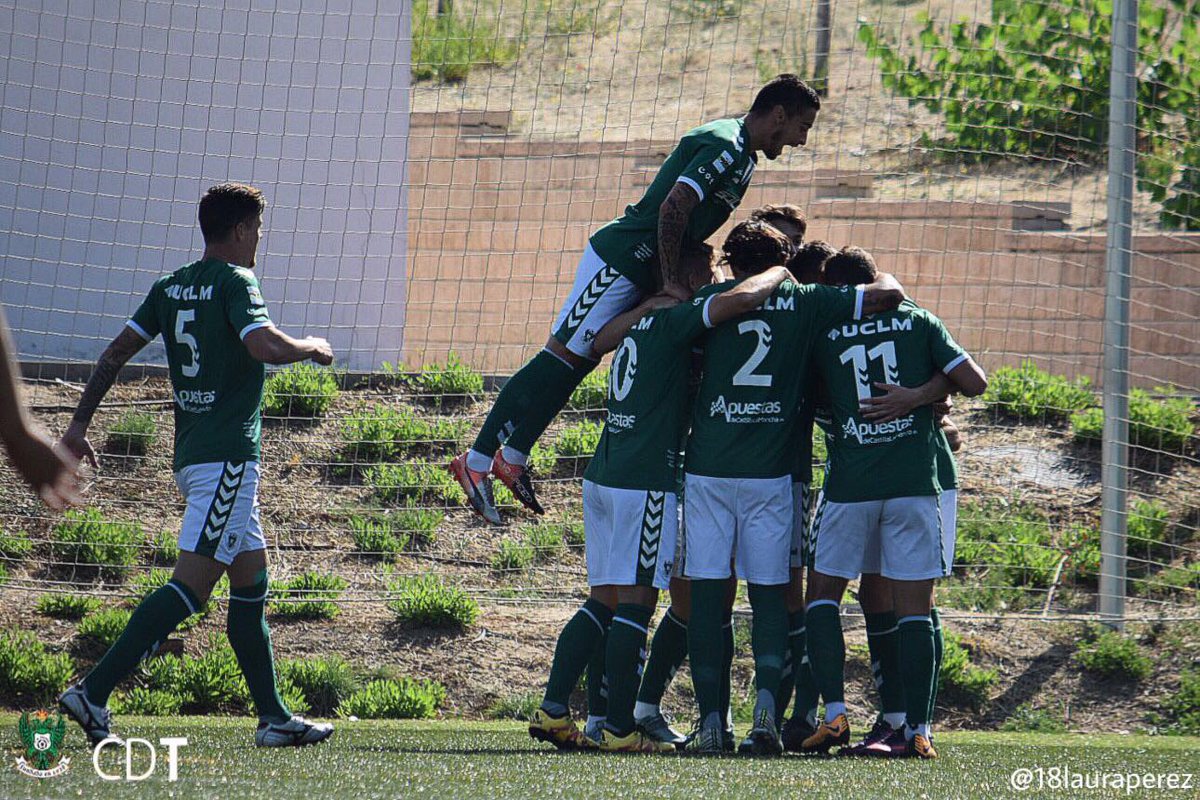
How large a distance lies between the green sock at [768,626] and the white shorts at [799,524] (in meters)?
0.32

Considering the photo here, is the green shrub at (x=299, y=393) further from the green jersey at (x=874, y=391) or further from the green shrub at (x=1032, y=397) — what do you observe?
the green jersey at (x=874, y=391)

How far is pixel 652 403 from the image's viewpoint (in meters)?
5.61

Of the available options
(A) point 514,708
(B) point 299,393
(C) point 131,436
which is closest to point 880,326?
(A) point 514,708

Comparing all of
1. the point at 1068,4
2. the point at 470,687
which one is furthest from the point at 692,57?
the point at 470,687

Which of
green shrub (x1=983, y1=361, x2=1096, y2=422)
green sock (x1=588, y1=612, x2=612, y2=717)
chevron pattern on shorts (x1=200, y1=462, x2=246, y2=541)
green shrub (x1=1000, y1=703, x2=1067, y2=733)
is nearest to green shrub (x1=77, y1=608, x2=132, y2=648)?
chevron pattern on shorts (x1=200, y1=462, x2=246, y2=541)

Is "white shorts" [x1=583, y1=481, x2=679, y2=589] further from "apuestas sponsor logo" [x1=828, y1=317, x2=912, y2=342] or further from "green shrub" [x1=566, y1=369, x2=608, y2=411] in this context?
"green shrub" [x1=566, y1=369, x2=608, y2=411]

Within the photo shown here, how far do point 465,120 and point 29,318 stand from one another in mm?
3627

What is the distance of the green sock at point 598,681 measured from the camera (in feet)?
19.1

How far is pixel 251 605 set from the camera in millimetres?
5355

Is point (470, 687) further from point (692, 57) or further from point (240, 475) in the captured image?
point (692, 57)

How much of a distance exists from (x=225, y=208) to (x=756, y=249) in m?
1.98

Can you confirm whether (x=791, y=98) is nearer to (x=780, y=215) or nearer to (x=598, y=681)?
(x=780, y=215)

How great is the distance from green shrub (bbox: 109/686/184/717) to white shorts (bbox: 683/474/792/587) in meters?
3.21

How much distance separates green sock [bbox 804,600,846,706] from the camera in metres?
5.37
